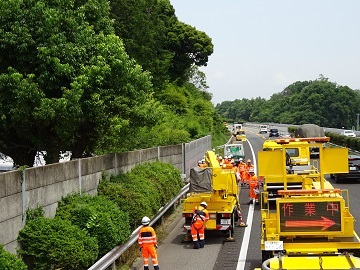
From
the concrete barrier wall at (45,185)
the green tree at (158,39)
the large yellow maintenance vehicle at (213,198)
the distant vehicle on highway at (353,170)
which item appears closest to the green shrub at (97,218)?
the concrete barrier wall at (45,185)

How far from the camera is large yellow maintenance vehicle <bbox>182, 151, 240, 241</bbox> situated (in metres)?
18.3

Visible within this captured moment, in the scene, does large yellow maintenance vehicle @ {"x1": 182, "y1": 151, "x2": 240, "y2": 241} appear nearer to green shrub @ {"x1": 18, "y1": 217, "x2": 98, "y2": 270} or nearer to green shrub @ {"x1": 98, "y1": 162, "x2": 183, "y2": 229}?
green shrub @ {"x1": 98, "y1": 162, "x2": 183, "y2": 229}

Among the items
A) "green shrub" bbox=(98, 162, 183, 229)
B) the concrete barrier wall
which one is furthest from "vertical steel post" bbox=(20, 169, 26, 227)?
"green shrub" bbox=(98, 162, 183, 229)

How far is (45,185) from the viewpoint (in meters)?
12.5

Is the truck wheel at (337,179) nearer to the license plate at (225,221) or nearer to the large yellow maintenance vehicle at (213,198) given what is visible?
the large yellow maintenance vehicle at (213,198)

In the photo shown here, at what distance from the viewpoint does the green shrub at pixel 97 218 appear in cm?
1309

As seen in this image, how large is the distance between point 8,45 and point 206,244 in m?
8.33

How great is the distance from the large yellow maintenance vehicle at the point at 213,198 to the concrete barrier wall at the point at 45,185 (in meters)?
2.58

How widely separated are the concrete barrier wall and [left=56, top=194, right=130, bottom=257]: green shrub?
0.26 meters

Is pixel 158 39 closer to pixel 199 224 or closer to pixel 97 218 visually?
pixel 199 224

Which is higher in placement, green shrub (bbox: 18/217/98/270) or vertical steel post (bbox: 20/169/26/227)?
vertical steel post (bbox: 20/169/26/227)

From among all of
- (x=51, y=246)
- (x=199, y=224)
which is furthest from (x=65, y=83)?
(x=51, y=246)

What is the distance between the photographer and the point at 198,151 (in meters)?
42.0

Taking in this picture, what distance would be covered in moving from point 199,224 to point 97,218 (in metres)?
4.58
